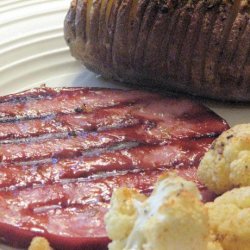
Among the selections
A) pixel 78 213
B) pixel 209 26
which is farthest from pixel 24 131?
pixel 209 26

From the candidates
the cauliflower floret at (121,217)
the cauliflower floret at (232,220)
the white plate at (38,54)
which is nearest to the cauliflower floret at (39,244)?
the cauliflower floret at (121,217)

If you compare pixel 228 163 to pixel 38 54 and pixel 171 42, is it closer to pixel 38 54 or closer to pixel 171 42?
pixel 171 42

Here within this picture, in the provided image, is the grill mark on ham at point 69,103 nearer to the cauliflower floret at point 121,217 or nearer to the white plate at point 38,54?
the white plate at point 38,54

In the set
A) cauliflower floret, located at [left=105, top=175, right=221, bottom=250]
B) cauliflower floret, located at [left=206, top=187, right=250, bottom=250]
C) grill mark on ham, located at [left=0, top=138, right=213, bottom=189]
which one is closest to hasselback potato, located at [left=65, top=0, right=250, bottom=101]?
grill mark on ham, located at [left=0, top=138, right=213, bottom=189]

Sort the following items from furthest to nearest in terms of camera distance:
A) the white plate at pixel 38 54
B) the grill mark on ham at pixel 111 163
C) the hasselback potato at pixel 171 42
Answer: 1. the white plate at pixel 38 54
2. the hasselback potato at pixel 171 42
3. the grill mark on ham at pixel 111 163

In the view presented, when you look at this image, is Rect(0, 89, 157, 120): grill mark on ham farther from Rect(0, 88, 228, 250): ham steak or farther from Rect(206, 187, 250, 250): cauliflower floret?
Rect(206, 187, 250, 250): cauliflower floret

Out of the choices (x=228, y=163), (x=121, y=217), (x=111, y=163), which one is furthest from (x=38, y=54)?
(x=121, y=217)

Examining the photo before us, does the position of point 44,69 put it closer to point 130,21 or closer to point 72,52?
point 72,52
